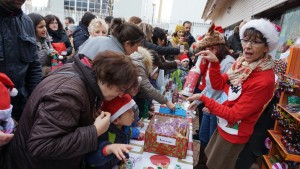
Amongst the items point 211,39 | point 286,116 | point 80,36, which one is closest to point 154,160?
point 211,39

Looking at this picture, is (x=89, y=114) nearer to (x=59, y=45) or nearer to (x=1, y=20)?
(x=1, y=20)

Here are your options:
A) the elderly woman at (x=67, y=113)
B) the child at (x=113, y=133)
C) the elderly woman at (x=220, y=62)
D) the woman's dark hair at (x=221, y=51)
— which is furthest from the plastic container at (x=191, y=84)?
the elderly woman at (x=67, y=113)

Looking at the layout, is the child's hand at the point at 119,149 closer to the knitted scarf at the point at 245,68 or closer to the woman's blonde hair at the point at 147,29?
the knitted scarf at the point at 245,68

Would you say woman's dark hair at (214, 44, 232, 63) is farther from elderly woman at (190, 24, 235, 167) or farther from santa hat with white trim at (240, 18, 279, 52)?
santa hat with white trim at (240, 18, 279, 52)

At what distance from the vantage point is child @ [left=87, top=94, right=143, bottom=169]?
134 centimetres

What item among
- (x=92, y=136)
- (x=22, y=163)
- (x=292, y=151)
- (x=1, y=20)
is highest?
(x=1, y=20)

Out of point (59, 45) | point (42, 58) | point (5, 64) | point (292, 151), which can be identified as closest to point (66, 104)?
point (5, 64)

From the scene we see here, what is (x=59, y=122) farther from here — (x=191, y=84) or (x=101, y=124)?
(x=191, y=84)

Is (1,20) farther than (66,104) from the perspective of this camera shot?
Yes

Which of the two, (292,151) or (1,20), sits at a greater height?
(1,20)

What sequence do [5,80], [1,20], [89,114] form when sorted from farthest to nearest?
[1,20]
[5,80]
[89,114]

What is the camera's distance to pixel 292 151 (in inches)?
87.6

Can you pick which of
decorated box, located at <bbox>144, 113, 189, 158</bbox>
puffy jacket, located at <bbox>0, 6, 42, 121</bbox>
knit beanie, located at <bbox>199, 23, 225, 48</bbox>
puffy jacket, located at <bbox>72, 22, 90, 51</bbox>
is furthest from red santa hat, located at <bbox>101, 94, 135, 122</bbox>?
puffy jacket, located at <bbox>72, 22, 90, 51</bbox>

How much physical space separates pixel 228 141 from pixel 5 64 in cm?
194
